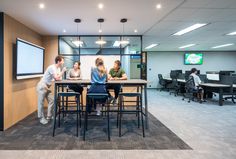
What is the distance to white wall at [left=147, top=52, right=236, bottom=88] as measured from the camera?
41.5 ft

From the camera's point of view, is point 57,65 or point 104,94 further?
point 57,65

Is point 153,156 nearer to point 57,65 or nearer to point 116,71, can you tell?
point 116,71

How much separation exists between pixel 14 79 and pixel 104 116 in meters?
2.33

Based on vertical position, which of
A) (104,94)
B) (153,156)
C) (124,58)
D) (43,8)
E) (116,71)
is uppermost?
(43,8)

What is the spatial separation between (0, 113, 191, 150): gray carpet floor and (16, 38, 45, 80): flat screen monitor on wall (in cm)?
123

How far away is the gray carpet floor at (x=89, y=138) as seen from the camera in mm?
3213

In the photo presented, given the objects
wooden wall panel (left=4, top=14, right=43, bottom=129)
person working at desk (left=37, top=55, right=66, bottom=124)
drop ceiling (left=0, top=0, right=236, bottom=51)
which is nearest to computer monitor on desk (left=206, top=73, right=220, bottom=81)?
drop ceiling (left=0, top=0, right=236, bottom=51)

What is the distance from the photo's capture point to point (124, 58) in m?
7.58

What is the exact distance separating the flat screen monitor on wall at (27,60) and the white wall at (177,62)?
8.01m

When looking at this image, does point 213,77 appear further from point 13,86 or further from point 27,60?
point 13,86

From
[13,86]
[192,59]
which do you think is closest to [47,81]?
[13,86]

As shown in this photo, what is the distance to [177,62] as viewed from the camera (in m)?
12.6

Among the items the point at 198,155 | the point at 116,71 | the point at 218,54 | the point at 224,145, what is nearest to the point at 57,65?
the point at 116,71

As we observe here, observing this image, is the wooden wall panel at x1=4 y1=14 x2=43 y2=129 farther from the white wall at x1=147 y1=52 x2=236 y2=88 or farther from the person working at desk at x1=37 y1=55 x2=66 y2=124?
the white wall at x1=147 y1=52 x2=236 y2=88
